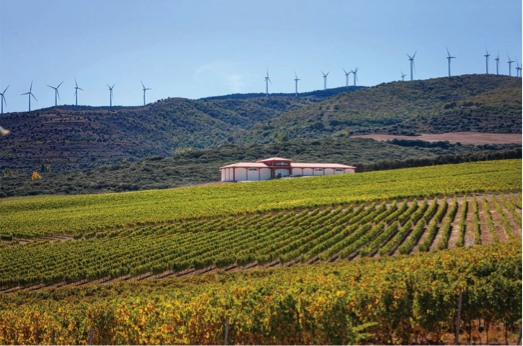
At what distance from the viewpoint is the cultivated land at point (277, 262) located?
15.1 m

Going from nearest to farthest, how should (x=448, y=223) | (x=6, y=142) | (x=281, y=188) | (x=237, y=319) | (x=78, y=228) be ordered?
(x=237, y=319)
(x=448, y=223)
(x=78, y=228)
(x=281, y=188)
(x=6, y=142)

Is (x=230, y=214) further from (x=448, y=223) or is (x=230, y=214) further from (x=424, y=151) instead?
(x=424, y=151)

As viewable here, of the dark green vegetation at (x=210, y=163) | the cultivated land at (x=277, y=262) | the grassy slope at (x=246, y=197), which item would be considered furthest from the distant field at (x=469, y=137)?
the cultivated land at (x=277, y=262)

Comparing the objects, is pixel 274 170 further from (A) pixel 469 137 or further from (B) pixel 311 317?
(B) pixel 311 317

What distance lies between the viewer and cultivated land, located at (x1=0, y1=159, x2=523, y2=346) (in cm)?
1511

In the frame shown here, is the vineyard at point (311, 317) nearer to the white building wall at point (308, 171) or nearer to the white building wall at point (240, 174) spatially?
the white building wall at point (240, 174)

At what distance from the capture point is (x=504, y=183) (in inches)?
2889

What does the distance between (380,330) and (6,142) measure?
193m

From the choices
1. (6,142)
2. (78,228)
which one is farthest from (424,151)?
(6,142)

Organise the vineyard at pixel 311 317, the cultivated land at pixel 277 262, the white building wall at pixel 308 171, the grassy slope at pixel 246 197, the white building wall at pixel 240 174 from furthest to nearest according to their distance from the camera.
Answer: the white building wall at pixel 308 171 < the white building wall at pixel 240 174 < the grassy slope at pixel 246 197 < the cultivated land at pixel 277 262 < the vineyard at pixel 311 317

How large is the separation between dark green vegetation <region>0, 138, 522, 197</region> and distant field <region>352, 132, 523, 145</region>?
5.63 m

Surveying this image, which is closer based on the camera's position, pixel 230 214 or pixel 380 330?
pixel 380 330

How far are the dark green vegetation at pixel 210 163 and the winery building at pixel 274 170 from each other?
6588 mm

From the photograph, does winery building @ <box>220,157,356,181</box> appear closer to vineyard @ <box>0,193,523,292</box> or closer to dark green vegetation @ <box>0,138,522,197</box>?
dark green vegetation @ <box>0,138,522,197</box>
